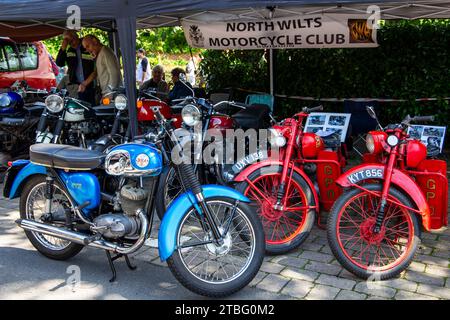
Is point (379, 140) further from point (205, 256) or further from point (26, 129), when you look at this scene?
point (26, 129)

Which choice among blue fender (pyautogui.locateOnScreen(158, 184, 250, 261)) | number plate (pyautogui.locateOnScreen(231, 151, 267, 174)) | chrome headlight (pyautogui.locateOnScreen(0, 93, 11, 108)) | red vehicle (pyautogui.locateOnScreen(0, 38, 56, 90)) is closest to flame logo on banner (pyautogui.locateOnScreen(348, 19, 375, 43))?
number plate (pyautogui.locateOnScreen(231, 151, 267, 174))

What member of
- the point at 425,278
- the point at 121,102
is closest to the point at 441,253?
the point at 425,278

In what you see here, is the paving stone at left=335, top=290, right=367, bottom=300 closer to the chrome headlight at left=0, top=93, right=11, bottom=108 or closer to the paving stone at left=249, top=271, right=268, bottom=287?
the paving stone at left=249, top=271, right=268, bottom=287

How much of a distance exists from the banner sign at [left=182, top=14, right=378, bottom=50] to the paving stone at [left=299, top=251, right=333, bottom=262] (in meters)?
3.68

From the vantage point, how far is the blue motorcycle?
10.3 ft

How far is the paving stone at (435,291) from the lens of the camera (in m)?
3.28

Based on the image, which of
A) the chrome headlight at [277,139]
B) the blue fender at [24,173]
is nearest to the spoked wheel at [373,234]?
the chrome headlight at [277,139]

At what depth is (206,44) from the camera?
770cm

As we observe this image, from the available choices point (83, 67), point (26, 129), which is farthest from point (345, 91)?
point (26, 129)

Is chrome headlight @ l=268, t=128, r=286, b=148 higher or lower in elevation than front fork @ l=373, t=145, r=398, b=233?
higher

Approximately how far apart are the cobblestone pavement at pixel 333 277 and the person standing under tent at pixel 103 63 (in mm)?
3906

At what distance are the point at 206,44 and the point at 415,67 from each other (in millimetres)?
3317

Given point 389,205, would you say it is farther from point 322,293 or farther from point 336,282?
point 322,293

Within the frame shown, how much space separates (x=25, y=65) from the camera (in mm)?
9508
